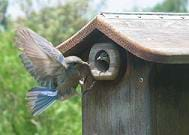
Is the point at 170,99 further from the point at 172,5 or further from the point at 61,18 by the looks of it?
the point at 172,5

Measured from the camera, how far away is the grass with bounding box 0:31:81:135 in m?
5.66

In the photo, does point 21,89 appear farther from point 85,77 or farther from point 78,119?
point 85,77

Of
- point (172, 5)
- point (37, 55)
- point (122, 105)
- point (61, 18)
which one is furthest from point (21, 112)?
point (172, 5)

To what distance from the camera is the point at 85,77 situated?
376 centimetres

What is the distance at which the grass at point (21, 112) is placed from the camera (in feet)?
18.6

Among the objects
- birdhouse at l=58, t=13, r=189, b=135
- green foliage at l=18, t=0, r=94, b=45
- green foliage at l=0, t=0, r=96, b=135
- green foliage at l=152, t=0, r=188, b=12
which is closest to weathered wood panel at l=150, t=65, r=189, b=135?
birdhouse at l=58, t=13, r=189, b=135

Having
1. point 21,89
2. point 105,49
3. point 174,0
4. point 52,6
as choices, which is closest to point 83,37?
point 105,49

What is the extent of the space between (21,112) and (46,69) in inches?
95.3

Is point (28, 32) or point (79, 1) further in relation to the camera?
point (79, 1)

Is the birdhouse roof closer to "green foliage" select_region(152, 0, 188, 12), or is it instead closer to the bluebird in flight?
the bluebird in flight

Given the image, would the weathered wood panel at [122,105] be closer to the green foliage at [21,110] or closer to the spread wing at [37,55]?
the spread wing at [37,55]

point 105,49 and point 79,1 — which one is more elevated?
point 79,1

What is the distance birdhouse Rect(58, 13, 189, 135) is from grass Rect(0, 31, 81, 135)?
6.26 ft

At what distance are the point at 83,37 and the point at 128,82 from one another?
0.33 metres
